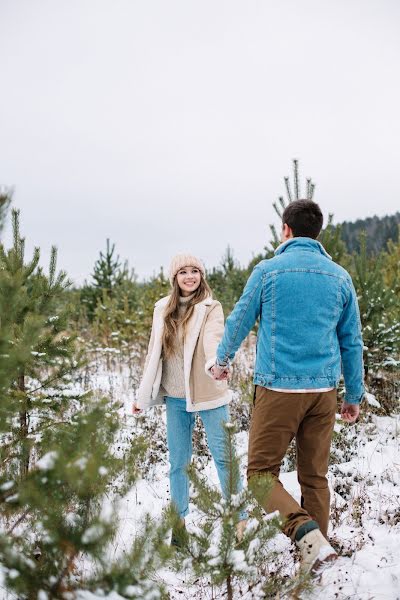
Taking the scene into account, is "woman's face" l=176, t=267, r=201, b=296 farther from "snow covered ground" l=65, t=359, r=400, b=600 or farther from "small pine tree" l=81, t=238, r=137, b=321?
"small pine tree" l=81, t=238, r=137, b=321

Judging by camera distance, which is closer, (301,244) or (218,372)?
(301,244)

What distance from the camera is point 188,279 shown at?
11.0 feet

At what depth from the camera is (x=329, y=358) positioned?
259 centimetres

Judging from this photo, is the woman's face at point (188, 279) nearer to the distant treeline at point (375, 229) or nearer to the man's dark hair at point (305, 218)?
the man's dark hair at point (305, 218)

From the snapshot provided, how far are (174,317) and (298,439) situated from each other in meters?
1.26

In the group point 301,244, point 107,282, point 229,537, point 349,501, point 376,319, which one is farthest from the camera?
point 107,282

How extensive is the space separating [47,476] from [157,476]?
321 centimetres

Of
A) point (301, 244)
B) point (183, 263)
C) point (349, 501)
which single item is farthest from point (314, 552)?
point (183, 263)

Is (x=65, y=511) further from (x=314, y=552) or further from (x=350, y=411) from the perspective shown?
(x=350, y=411)

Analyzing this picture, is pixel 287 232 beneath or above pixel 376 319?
above

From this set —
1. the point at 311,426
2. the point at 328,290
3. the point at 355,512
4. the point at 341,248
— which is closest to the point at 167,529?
the point at 311,426

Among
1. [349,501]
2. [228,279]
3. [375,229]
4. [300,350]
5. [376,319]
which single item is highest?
[375,229]

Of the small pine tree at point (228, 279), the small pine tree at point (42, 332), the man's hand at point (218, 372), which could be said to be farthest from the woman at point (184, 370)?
the small pine tree at point (228, 279)

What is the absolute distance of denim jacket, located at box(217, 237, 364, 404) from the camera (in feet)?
8.32
